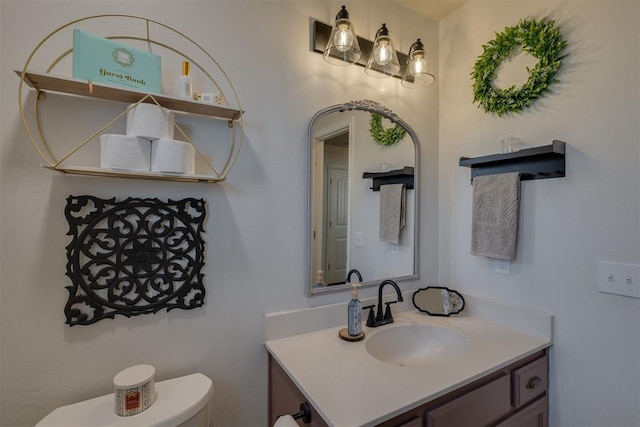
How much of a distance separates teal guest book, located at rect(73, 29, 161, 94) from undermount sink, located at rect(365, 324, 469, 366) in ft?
4.17

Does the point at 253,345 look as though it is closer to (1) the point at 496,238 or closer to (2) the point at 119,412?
(2) the point at 119,412

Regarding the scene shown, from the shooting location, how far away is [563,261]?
3.93 ft

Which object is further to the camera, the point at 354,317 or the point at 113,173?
the point at 354,317

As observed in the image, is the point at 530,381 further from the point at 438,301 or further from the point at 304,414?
the point at 304,414

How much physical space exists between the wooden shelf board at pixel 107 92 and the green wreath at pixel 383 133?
72 cm

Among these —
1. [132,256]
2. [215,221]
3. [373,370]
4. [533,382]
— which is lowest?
[533,382]

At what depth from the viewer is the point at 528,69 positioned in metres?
1.31

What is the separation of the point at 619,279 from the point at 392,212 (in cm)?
90

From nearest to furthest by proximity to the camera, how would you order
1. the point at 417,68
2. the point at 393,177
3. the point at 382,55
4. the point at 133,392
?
the point at 133,392, the point at 382,55, the point at 417,68, the point at 393,177

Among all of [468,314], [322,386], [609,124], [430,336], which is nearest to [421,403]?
[322,386]

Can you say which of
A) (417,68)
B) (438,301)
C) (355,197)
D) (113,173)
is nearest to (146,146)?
(113,173)

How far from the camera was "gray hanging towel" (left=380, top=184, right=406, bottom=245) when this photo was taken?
1519mm

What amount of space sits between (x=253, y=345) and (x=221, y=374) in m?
0.15

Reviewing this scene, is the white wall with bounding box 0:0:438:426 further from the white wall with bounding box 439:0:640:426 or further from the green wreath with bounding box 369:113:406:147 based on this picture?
the white wall with bounding box 439:0:640:426
